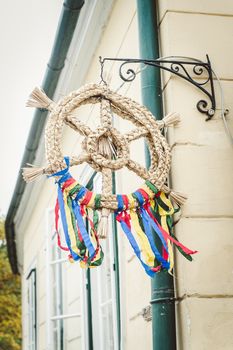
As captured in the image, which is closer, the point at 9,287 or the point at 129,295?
the point at 129,295

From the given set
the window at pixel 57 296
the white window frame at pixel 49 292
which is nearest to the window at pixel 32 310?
the window at pixel 57 296

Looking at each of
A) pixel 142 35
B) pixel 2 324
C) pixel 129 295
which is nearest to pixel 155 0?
pixel 142 35

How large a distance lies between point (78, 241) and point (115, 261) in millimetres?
1322

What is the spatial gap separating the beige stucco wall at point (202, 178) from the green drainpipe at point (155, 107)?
43 mm

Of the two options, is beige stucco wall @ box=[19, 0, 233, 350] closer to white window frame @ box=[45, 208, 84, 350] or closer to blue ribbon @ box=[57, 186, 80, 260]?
blue ribbon @ box=[57, 186, 80, 260]

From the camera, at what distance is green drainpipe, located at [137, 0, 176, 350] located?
8.42 feet

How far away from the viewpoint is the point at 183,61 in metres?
2.90

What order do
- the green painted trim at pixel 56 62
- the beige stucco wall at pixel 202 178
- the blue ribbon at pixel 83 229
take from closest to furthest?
the blue ribbon at pixel 83 229 < the beige stucco wall at pixel 202 178 < the green painted trim at pixel 56 62

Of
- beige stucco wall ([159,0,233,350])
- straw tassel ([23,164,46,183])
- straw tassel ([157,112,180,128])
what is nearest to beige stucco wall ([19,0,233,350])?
beige stucco wall ([159,0,233,350])

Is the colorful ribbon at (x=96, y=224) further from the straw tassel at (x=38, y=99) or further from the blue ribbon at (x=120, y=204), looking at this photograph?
the straw tassel at (x=38, y=99)

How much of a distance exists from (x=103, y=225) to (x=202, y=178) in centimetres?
70

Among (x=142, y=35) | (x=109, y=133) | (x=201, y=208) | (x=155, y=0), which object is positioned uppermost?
(x=155, y=0)

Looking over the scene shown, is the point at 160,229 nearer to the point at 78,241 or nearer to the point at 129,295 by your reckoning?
the point at 78,241

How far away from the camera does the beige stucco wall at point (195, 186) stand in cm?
253
